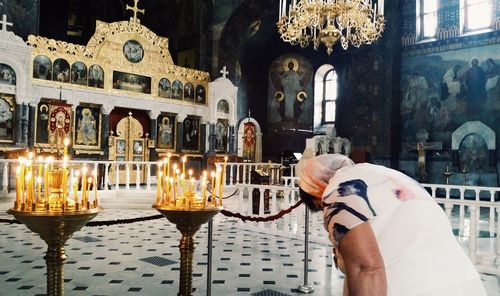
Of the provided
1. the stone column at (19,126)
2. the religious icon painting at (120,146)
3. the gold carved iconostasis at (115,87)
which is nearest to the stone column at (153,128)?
the gold carved iconostasis at (115,87)

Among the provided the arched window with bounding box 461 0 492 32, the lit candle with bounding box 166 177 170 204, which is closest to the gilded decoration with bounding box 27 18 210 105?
the arched window with bounding box 461 0 492 32

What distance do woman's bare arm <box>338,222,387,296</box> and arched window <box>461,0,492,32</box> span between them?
18.0 m

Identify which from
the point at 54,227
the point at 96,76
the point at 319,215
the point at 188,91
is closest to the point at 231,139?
the point at 188,91

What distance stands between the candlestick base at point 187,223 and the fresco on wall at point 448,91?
49.8 feet

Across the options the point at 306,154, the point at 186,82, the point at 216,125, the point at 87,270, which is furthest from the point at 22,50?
the point at 87,270

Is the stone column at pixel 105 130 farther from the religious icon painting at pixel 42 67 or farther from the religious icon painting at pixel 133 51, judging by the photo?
the religious icon painting at pixel 42 67

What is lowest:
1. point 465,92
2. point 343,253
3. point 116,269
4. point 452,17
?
point 116,269

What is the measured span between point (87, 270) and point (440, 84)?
51.7ft

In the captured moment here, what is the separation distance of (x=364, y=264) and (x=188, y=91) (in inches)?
686

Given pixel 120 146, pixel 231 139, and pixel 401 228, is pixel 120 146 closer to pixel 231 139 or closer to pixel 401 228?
pixel 231 139

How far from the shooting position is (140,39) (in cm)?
1714

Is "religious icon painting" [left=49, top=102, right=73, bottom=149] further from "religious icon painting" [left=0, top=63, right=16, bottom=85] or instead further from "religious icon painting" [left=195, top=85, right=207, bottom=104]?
"religious icon painting" [left=195, top=85, right=207, bottom=104]

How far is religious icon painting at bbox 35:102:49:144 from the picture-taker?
14570mm

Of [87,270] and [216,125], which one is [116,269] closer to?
[87,270]
